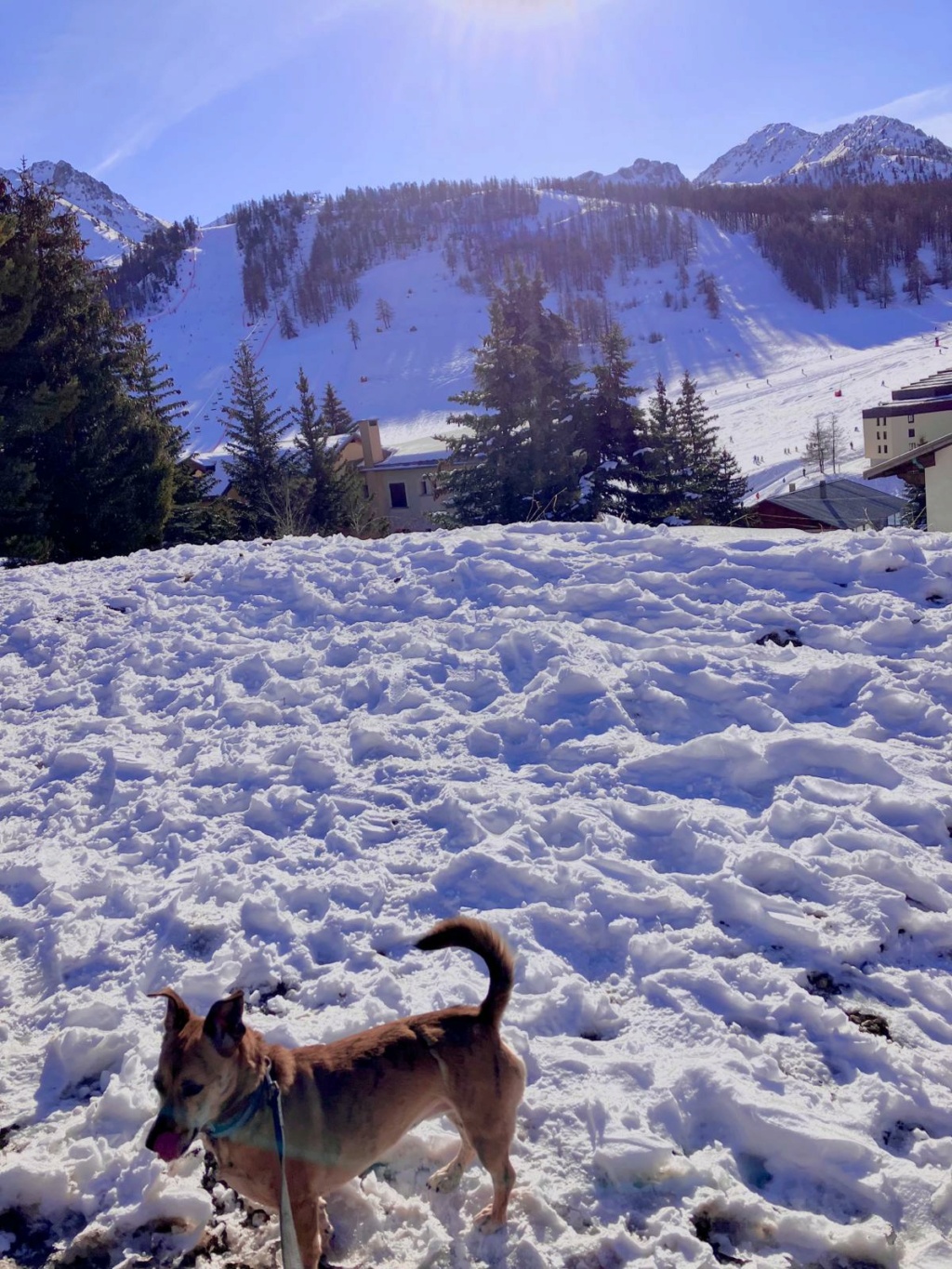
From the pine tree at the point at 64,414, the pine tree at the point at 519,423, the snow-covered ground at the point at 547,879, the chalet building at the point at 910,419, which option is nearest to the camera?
the snow-covered ground at the point at 547,879

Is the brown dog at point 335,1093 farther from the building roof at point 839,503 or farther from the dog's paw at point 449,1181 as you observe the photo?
the building roof at point 839,503

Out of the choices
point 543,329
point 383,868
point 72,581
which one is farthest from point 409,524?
point 383,868

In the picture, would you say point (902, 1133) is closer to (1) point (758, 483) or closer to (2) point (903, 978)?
(2) point (903, 978)

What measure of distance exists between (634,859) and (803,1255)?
183cm

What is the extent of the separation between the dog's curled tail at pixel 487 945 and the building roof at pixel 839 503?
70.4 ft

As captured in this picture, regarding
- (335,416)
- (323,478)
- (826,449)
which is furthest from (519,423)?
Answer: (826,449)

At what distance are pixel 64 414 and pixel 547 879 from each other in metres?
12.9

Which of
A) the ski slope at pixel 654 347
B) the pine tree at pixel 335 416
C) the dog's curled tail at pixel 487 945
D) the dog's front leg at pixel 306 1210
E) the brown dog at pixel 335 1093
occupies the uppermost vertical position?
the ski slope at pixel 654 347

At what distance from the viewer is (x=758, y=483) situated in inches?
1857

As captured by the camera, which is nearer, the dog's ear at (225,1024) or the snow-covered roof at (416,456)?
the dog's ear at (225,1024)

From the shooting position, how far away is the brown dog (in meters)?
1.97

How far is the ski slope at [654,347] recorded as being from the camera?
2554 inches

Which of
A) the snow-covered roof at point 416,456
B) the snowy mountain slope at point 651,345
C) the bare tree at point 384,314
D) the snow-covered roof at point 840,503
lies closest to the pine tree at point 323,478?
the snow-covered roof at point 416,456

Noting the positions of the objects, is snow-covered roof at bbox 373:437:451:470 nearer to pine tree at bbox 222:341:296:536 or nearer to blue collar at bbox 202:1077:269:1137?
pine tree at bbox 222:341:296:536
